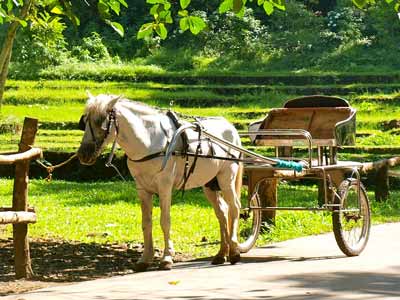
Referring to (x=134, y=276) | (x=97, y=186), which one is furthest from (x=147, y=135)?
(x=97, y=186)

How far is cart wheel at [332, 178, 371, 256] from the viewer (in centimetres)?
911

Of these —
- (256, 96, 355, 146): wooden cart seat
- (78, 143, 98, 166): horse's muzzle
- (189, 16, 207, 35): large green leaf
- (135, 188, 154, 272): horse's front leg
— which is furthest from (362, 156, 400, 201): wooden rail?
(78, 143, 98, 166): horse's muzzle

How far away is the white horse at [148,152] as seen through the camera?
26.6 ft

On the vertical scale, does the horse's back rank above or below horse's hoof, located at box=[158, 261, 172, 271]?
above

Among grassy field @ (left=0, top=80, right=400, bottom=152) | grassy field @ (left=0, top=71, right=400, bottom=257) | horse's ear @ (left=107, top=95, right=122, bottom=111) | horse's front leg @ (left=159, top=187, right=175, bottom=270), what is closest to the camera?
horse's ear @ (left=107, top=95, right=122, bottom=111)

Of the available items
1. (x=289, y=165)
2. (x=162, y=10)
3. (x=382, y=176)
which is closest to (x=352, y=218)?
(x=289, y=165)

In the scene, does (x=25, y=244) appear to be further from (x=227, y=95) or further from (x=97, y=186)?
(x=227, y=95)

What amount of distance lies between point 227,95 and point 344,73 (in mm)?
3761

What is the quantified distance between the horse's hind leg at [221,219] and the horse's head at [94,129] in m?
1.48

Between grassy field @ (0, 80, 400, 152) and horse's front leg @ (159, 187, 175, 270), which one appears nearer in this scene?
horse's front leg @ (159, 187, 175, 270)

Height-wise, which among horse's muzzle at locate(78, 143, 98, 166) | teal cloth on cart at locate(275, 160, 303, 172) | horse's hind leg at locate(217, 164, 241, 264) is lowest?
horse's hind leg at locate(217, 164, 241, 264)

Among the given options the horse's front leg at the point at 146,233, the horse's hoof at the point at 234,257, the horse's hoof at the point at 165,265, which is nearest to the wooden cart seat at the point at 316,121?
the horse's hoof at the point at 234,257

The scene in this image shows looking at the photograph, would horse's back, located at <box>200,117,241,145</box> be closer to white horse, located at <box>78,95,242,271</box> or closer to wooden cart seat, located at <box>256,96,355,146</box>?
white horse, located at <box>78,95,242,271</box>

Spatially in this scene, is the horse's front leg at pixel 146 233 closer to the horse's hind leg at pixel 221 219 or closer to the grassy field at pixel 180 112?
the horse's hind leg at pixel 221 219
